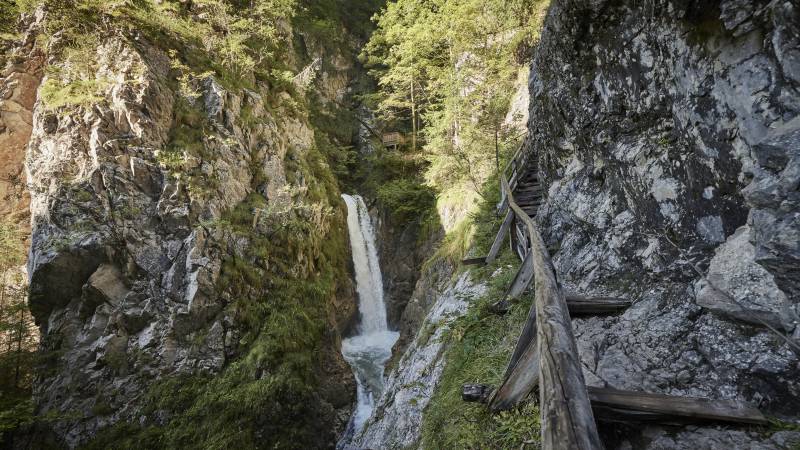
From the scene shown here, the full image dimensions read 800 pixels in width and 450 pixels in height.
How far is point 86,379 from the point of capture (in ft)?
29.0

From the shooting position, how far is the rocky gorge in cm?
241

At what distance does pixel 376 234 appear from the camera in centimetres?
1730

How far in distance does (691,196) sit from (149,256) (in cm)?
1243

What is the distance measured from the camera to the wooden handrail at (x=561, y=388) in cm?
140

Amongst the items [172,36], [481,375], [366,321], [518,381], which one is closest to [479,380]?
[481,375]

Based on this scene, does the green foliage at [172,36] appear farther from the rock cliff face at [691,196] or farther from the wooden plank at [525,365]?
the wooden plank at [525,365]

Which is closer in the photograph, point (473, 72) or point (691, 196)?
point (691, 196)

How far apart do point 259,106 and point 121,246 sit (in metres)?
7.04

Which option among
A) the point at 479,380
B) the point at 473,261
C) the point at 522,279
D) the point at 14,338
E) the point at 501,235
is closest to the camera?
the point at 479,380

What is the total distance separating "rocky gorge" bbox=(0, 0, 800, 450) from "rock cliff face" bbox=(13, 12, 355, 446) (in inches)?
2.4

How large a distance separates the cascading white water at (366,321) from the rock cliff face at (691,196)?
30.7 ft

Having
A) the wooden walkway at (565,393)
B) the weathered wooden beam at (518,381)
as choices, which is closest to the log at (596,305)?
the wooden walkway at (565,393)

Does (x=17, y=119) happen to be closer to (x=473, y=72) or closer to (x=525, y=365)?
(x=473, y=72)

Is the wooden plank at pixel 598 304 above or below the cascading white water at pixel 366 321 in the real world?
above
